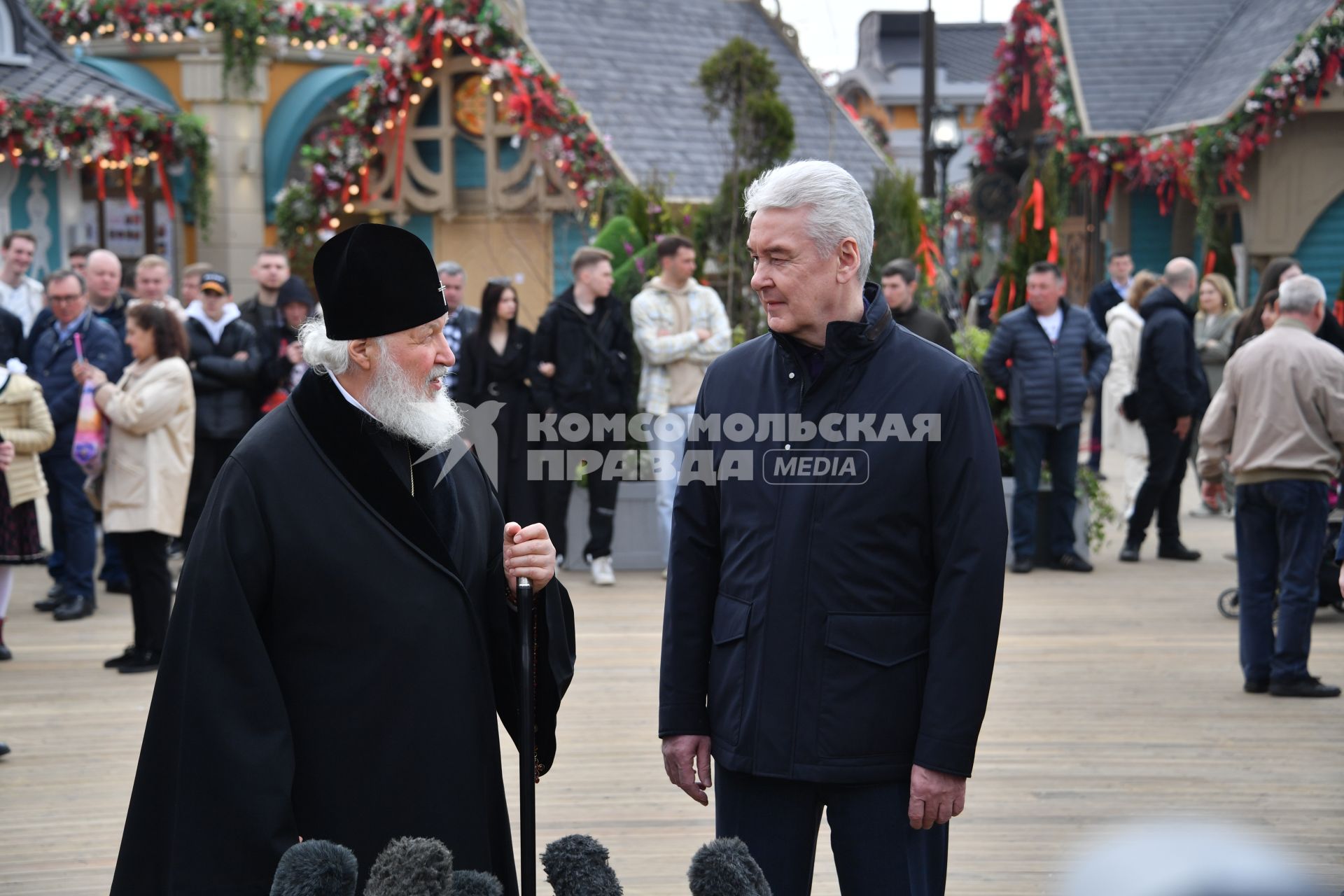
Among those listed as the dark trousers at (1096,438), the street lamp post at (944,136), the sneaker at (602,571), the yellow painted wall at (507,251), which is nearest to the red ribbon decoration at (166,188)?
the yellow painted wall at (507,251)

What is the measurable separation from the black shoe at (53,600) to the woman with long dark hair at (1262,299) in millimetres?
6637

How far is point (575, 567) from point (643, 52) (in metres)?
8.78

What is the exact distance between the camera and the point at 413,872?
6.72ft

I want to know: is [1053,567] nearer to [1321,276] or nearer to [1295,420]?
[1295,420]

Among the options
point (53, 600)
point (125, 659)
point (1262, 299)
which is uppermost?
point (1262, 299)

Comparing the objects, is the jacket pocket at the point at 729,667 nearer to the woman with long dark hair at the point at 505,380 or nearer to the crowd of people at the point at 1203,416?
the crowd of people at the point at 1203,416

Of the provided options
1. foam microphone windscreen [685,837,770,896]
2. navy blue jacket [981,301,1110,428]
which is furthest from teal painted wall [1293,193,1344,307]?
Answer: foam microphone windscreen [685,837,770,896]

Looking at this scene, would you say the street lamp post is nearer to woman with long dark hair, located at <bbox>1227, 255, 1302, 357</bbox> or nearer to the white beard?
woman with long dark hair, located at <bbox>1227, 255, 1302, 357</bbox>

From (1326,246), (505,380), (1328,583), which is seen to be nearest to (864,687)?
(1328,583)

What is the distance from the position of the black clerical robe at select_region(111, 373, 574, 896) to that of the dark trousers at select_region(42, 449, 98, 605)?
6.22m

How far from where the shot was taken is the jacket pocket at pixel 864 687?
2.87 meters

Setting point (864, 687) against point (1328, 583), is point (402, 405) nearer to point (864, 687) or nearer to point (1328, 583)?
point (864, 687)

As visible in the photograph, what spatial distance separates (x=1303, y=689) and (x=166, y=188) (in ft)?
54.7

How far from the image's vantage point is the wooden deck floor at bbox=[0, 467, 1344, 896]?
Answer: 484 centimetres
